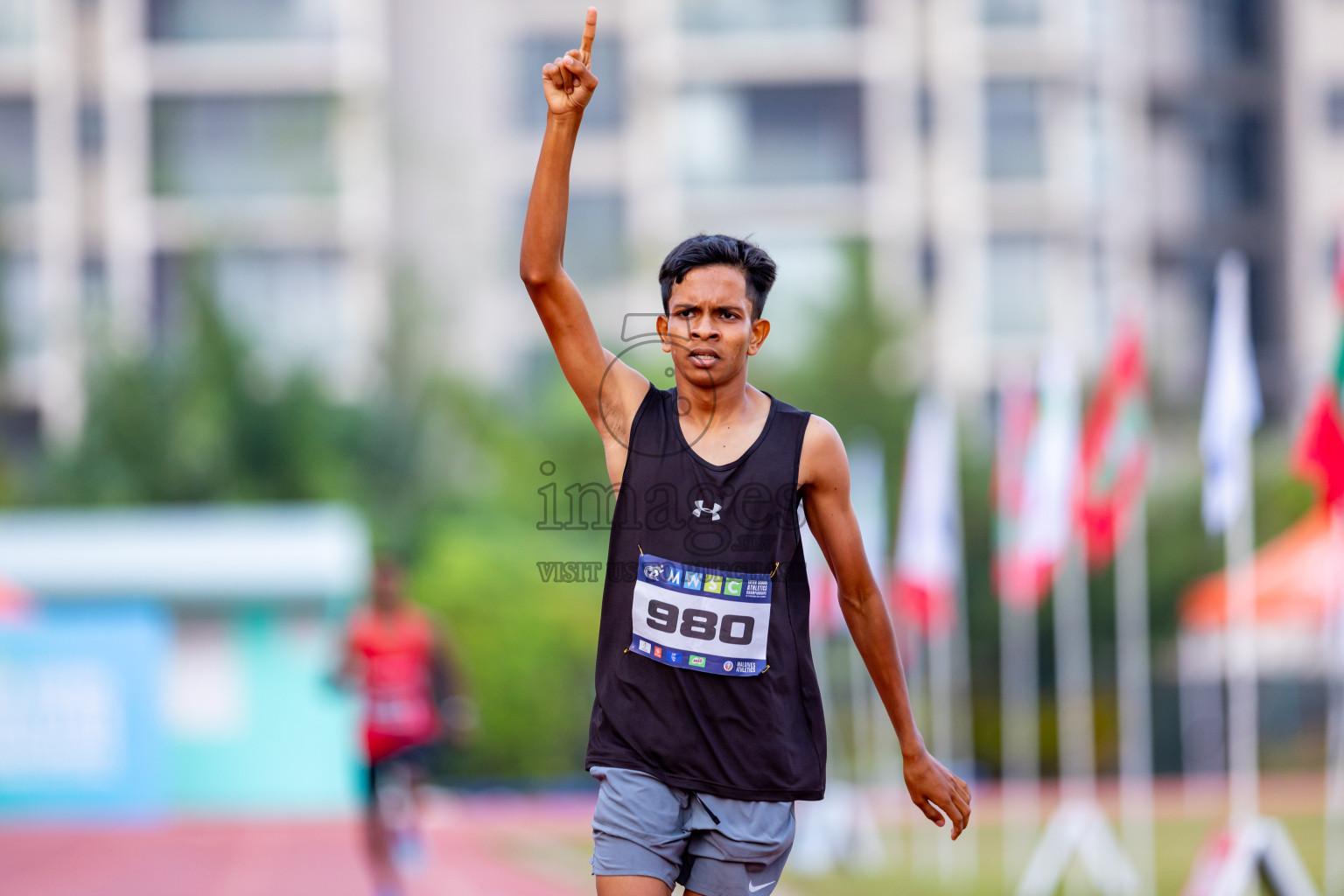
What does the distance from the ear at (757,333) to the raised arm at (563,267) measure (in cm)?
27

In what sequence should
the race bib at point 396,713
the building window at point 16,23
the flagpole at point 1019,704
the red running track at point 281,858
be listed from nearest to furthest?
the race bib at point 396,713 < the red running track at point 281,858 < the flagpole at point 1019,704 < the building window at point 16,23

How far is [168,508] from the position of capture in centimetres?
2703

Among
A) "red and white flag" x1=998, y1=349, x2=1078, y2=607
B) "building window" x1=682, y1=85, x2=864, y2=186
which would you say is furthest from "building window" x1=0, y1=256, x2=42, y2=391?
"red and white flag" x1=998, y1=349, x2=1078, y2=607

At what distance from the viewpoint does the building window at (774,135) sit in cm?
3800

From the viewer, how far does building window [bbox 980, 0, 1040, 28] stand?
37781mm

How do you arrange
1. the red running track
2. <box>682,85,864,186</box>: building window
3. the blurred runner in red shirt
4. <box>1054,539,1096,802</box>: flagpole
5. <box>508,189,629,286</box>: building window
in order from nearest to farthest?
the blurred runner in red shirt
the red running track
<box>1054,539,1096,802</box>: flagpole
<box>508,189,629,286</box>: building window
<box>682,85,864,186</box>: building window

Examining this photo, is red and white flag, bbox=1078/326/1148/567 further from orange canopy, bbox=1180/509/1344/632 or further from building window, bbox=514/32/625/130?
building window, bbox=514/32/625/130

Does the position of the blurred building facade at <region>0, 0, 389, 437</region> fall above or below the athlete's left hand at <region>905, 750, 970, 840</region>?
above

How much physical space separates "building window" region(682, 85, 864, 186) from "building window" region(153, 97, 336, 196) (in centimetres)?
822

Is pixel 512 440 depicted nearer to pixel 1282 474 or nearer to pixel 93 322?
pixel 93 322

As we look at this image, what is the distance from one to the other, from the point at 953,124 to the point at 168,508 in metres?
19.8

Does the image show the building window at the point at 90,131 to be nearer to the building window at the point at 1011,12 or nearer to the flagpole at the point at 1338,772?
the building window at the point at 1011,12

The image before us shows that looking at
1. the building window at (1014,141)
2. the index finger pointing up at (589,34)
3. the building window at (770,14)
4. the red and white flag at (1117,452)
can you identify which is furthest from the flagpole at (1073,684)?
the index finger pointing up at (589,34)

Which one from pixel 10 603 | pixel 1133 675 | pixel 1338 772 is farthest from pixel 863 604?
pixel 1133 675
